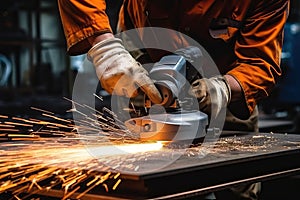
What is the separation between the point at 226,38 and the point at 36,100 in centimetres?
252

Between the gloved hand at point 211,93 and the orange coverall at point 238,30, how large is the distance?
0.09 metres

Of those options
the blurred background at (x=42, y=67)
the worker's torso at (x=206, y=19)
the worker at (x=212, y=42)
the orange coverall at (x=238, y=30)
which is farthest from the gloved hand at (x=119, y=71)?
the blurred background at (x=42, y=67)

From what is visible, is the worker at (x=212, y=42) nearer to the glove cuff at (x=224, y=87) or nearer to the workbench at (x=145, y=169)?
the glove cuff at (x=224, y=87)

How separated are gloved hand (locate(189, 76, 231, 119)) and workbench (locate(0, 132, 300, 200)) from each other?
14 centimetres

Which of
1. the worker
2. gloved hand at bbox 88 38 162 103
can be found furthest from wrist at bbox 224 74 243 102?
gloved hand at bbox 88 38 162 103

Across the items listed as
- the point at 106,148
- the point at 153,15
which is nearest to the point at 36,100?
the point at 153,15

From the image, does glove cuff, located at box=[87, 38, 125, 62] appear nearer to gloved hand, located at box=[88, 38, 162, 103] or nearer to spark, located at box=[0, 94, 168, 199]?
gloved hand, located at box=[88, 38, 162, 103]

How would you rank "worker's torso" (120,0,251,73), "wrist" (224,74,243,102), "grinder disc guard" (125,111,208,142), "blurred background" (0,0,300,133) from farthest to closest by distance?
"blurred background" (0,0,300,133) < "worker's torso" (120,0,251,73) < "wrist" (224,74,243,102) < "grinder disc guard" (125,111,208,142)

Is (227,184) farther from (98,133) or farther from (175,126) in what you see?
(98,133)

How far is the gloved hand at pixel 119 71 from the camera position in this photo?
1.75 m

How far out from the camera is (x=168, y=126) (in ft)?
5.67

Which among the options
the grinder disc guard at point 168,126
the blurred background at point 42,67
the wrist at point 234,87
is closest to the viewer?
the grinder disc guard at point 168,126

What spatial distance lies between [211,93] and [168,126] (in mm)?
228

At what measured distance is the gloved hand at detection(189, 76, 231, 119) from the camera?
188 cm
